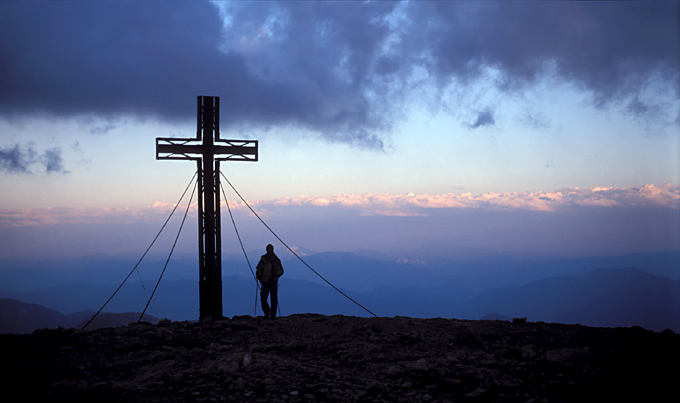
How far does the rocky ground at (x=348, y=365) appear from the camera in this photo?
6.75 metres

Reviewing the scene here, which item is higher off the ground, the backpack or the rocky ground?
the backpack

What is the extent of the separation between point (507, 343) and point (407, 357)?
7.81 ft

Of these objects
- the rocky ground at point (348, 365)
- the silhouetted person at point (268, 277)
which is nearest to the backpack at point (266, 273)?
the silhouetted person at point (268, 277)

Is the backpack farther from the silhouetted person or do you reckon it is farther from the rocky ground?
the rocky ground

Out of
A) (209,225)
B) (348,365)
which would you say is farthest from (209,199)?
(348,365)

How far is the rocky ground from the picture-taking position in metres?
6.75

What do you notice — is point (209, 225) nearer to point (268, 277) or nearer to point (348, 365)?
point (268, 277)

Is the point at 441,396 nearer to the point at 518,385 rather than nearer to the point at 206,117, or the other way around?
the point at 518,385

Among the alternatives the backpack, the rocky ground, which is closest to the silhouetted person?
the backpack

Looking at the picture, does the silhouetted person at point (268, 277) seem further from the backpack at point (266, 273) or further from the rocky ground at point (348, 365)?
the rocky ground at point (348, 365)

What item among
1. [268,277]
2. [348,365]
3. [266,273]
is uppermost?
[266,273]

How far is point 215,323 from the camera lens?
12.5m

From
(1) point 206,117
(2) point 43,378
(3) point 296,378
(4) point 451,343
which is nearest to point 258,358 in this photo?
(3) point 296,378

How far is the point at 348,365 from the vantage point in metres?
8.49
